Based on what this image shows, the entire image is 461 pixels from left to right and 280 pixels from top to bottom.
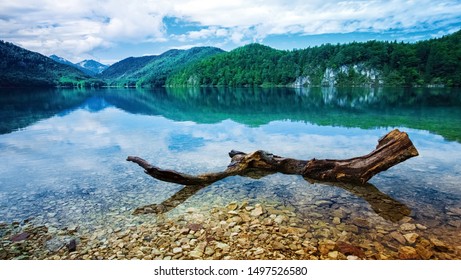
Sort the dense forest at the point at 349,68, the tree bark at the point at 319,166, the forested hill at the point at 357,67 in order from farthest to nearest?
1. the forested hill at the point at 357,67
2. the dense forest at the point at 349,68
3. the tree bark at the point at 319,166

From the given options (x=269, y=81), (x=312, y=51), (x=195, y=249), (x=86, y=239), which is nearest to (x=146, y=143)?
(x=86, y=239)

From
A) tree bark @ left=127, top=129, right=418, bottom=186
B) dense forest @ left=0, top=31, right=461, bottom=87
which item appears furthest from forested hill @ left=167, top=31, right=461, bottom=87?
tree bark @ left=127, top=129, right=418, bottom=186

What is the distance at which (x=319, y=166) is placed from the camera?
9.81m

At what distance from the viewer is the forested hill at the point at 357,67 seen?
340 feet

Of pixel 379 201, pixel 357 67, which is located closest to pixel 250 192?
pixel 379 201

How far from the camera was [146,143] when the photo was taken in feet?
57.7

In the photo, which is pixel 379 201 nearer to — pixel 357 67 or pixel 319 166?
pixel 319 166

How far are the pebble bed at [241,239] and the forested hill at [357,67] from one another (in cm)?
10984

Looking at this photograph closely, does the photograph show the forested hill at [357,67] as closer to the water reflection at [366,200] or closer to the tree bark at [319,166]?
the tree bark at [319,166]

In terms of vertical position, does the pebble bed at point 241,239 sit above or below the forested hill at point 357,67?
below

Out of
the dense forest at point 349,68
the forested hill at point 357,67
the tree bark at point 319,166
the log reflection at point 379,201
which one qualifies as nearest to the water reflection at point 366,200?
the log reflection at point 379,201

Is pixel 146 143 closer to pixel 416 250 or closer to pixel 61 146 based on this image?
pixel 61 146

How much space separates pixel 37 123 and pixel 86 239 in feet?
80.5

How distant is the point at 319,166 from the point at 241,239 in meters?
4.77
